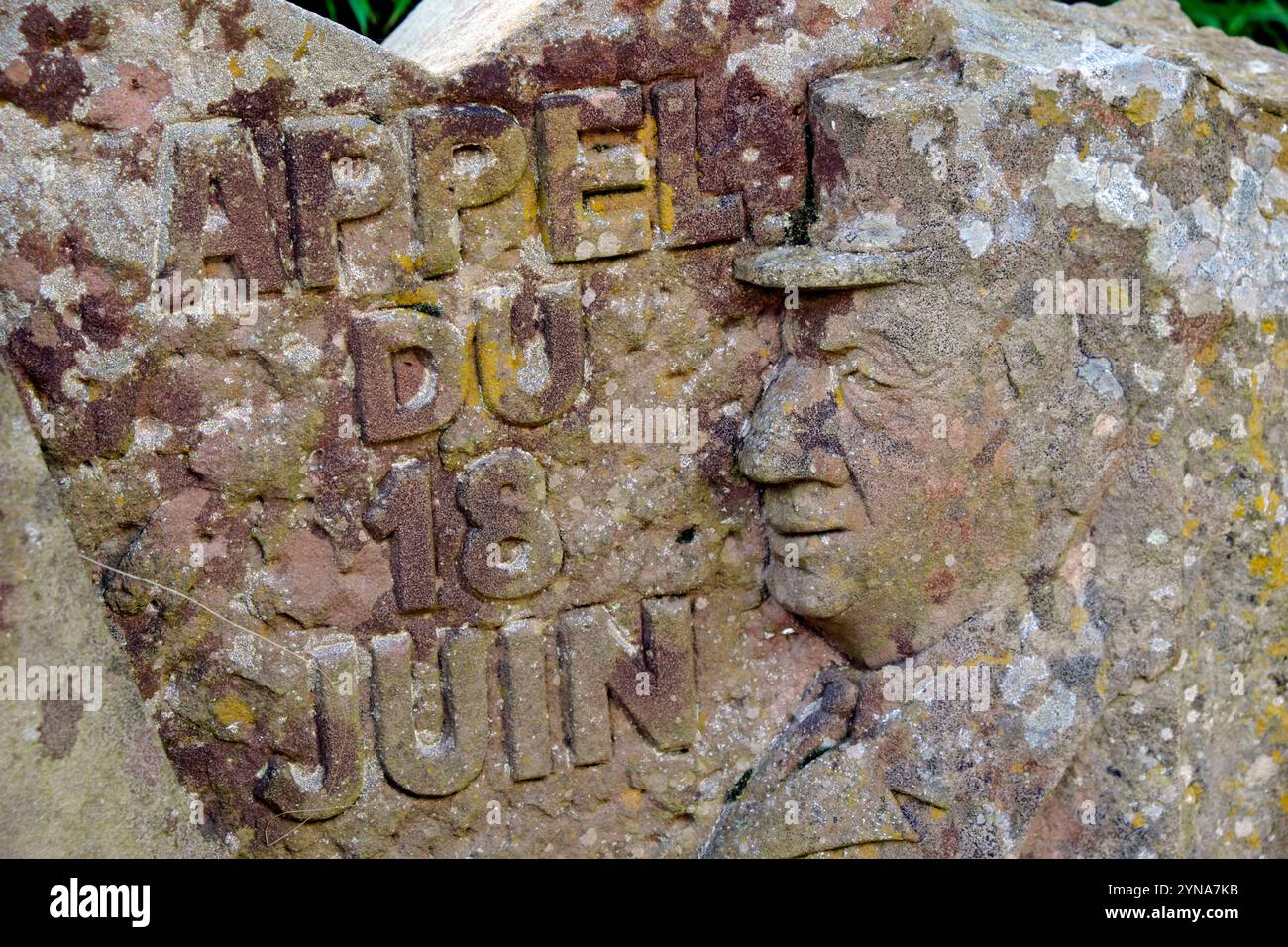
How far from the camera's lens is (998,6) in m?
3.08

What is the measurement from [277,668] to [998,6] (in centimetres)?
193

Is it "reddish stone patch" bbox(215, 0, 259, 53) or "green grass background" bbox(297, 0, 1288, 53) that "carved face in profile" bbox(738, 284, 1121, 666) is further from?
"green grass background" bbox(297, 0, 1288, 53)

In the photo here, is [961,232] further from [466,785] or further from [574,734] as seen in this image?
[466,785]

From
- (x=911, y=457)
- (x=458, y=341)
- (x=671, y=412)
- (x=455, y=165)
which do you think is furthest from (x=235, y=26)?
(x=911, y=457)

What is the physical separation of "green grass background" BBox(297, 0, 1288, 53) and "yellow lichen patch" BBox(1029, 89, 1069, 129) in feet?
6.05

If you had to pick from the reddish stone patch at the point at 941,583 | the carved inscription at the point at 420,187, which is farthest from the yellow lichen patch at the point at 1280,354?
the carved inscription at the point at 420,187

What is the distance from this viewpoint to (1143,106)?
2.86 meters

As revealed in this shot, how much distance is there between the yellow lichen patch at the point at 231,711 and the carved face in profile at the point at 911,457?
1047 millimetres

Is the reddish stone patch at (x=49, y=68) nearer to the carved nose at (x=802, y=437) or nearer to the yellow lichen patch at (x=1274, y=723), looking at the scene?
the carved nose at (x=802, y=437)

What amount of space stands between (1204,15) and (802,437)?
2.67 metres

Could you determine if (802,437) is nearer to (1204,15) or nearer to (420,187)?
(420,187)

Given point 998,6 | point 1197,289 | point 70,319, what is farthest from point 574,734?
point 998,6

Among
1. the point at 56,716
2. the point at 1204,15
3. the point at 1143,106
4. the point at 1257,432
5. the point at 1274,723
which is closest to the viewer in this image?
the point at 56,716

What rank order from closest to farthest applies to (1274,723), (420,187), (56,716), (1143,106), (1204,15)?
(56,716)
(420,187)
(1143,106)
(1274,723)
(1204,15)
